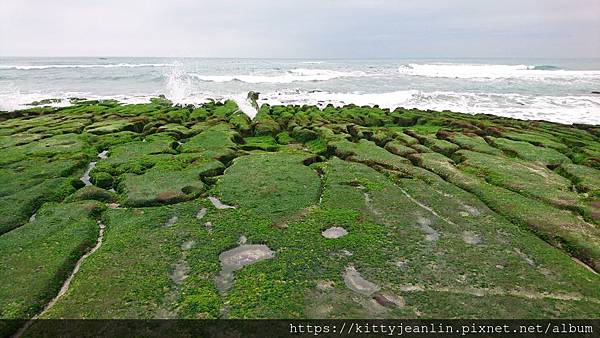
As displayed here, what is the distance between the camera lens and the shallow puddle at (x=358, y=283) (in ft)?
34.5

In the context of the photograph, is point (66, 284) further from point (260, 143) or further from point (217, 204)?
point (260, 143)

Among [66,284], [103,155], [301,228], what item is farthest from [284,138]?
[66,284]

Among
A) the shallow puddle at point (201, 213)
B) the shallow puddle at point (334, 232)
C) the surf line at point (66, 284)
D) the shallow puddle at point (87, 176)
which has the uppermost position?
the shallow puddle at point (334, 232)

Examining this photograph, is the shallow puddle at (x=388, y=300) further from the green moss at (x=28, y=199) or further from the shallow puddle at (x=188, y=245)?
the green moss at (x=28, y=199)

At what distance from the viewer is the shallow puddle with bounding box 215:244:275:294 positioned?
430 inches

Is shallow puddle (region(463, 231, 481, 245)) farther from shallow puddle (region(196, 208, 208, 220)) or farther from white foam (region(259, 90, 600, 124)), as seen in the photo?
white foam (region(259, 90, 600, 124))

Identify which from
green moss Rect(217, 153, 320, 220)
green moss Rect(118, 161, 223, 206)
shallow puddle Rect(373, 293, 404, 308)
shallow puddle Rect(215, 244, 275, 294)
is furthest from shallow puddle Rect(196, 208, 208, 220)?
shallow puddle Rect(373, 293, 404, 308)

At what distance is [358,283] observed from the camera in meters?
10.8

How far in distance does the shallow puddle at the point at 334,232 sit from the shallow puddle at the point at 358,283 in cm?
208

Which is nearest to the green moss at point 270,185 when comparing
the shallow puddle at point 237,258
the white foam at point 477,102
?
the shallow puddle at point 237,258

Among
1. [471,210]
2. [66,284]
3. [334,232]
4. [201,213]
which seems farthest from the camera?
[471,210]

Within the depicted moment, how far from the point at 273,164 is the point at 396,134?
1142 centimetres

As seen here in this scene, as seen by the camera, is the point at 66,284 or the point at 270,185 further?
the point at 270,185

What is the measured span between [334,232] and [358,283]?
3020 millimetres
